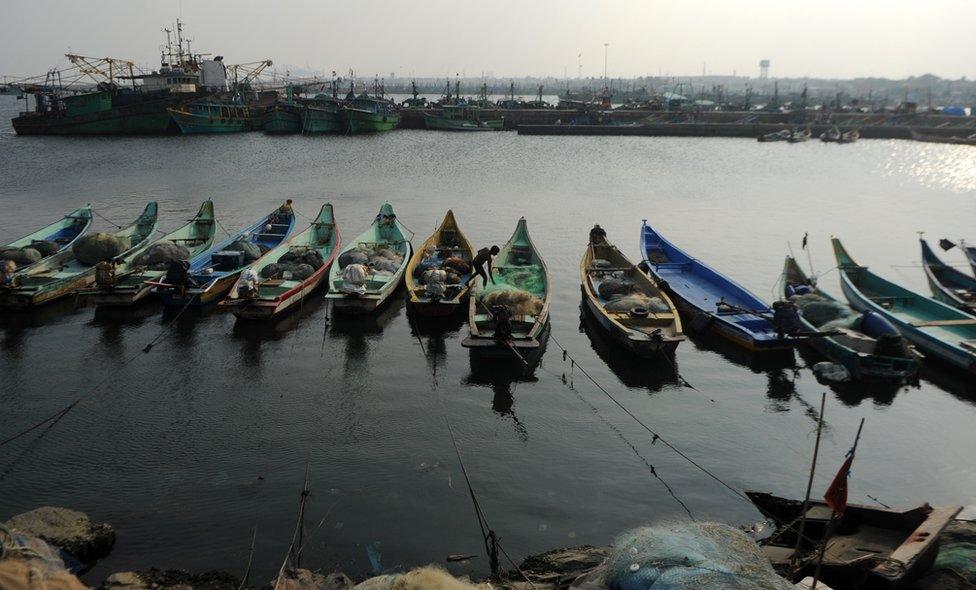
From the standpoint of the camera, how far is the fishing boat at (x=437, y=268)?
17.1 m

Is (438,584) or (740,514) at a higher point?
(438,584)

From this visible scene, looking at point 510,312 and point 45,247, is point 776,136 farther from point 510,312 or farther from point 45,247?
point 45,247

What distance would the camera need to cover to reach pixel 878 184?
4431cm

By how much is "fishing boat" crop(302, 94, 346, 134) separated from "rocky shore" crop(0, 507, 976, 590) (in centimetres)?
6405

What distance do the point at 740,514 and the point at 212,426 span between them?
9.61 m

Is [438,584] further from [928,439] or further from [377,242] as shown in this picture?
[377,242]

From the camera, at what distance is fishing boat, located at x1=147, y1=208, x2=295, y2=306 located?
17906mm

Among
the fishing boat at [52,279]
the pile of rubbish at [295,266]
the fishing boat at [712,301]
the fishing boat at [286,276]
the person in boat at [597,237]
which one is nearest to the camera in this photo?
the fishing boat at [712,301]

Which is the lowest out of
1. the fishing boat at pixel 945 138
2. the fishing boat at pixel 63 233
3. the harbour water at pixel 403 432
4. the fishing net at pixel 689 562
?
the harbour water at pixel 403 432

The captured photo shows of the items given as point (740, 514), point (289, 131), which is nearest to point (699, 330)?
point (740, 514)

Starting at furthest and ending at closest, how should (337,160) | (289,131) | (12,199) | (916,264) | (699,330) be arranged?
(289,131), (337,160), (12,199), (916,264), (699,330)

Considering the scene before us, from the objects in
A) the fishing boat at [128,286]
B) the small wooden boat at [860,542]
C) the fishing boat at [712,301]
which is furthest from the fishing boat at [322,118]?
the small wooden boat at [860,542]

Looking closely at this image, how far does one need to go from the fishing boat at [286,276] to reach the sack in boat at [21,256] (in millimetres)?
6653

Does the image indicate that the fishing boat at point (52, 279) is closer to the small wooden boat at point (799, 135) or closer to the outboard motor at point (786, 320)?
the outboard motor at point (786, 320)
